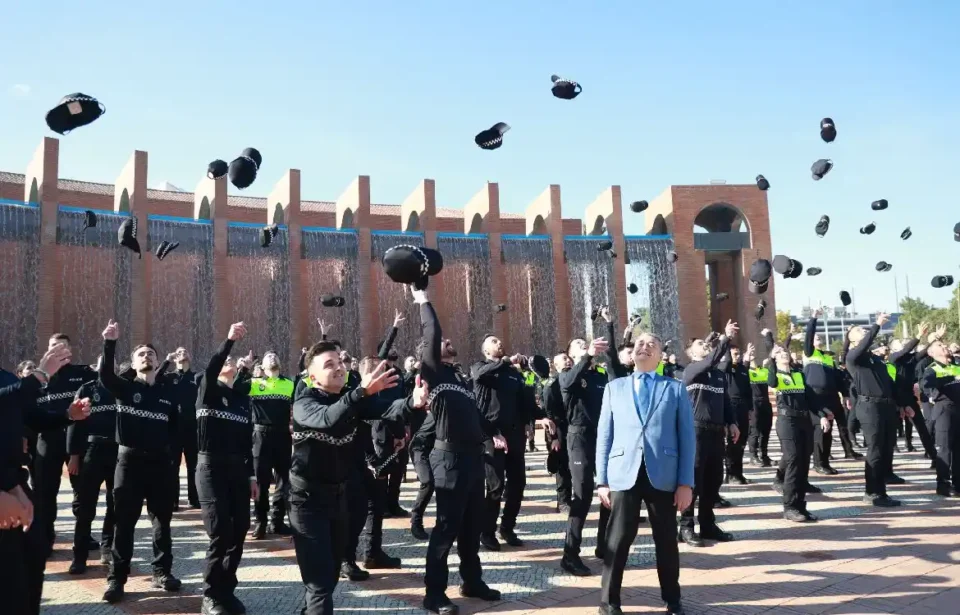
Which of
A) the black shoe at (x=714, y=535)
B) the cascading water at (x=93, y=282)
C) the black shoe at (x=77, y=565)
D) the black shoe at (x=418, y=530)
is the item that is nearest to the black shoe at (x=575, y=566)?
the black shoe at (x=714, y=535)

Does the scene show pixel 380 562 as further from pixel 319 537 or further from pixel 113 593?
pixel 319 537

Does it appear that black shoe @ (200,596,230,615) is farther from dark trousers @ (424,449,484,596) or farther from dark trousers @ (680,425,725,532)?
dark trousers @ (680,425,725,532)

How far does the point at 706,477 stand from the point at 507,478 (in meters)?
2.00

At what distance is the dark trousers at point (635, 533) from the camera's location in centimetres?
479

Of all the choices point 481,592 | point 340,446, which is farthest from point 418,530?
point 340,446

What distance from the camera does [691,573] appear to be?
5969mm

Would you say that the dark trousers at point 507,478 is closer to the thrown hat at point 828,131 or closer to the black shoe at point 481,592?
the black shoe at point 481,592

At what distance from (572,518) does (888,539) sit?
340 centimetres

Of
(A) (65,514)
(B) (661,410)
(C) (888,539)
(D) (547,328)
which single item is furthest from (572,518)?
(D) (547,328)

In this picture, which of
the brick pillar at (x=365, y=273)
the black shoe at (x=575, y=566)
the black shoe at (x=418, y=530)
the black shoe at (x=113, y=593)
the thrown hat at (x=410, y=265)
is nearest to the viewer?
the thrown hat at (x=410, y=265)

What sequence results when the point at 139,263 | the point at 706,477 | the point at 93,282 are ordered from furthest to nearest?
the point at 93,282, the point at 139,263, the point at 706,477

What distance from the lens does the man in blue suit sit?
4797 millimetres

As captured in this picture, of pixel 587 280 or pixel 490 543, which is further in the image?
pixel 587 280

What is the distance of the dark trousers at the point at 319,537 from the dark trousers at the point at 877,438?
7.11m
